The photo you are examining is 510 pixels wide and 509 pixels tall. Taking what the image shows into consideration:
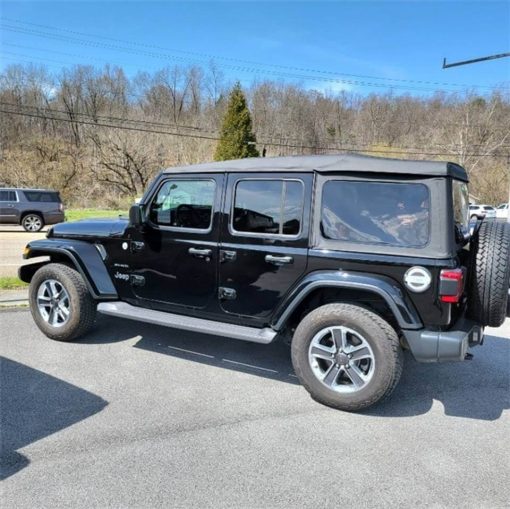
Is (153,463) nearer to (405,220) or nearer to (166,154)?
(405,220)

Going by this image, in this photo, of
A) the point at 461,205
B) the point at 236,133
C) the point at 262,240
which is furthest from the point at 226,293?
the point at 236,133

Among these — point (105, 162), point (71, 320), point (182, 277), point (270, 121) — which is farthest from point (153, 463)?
point (270, 121)

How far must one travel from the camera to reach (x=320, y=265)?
3586mm

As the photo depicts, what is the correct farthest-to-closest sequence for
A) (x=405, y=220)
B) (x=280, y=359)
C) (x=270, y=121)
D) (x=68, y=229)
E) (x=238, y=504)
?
(x=270, y=121)
(x=68, y=229)
(x=280, y=359)
(x=405, y=220)
(x=238, y=504)

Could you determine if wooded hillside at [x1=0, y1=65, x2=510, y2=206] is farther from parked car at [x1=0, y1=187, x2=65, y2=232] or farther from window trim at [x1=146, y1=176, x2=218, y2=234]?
window trim at [x1=146, y1=176, x2=218, y2=234]

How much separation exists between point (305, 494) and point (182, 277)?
7.43ft

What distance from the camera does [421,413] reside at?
3441 mm

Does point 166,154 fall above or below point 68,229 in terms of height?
above

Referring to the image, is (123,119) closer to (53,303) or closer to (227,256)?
(53,303)

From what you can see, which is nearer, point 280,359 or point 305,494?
point 305,494

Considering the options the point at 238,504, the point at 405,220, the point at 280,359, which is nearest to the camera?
the point at 238,504

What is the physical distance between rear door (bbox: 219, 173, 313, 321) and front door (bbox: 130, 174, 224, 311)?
15cm

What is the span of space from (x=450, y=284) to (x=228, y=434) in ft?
6.17

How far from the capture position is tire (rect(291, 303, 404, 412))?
10.9 feet
